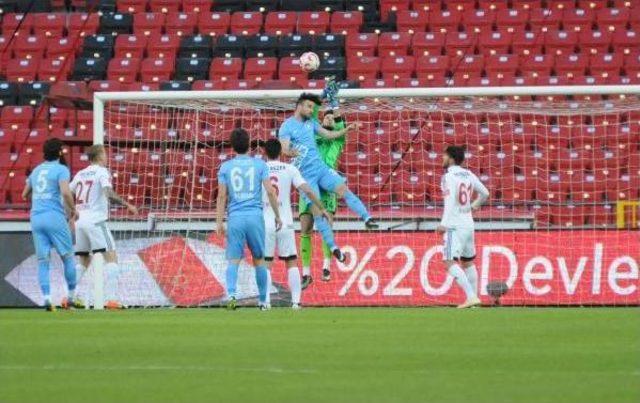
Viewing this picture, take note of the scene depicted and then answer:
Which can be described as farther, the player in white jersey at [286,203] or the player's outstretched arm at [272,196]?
the player in white jersey at [286,203]

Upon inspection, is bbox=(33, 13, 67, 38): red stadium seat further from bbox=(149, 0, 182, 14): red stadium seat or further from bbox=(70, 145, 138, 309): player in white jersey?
bbox=(70, 145, 138, 309): player in white jersey

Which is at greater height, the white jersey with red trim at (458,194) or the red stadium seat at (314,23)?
the red stadium seat at (314,23)

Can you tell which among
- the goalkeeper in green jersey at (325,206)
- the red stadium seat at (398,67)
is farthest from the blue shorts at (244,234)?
the red stadium seat at (398,67)

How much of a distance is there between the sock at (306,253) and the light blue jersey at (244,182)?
1.79 metres

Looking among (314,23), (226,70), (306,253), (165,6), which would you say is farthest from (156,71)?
(306,253)

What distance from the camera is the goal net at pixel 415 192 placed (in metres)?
20.4

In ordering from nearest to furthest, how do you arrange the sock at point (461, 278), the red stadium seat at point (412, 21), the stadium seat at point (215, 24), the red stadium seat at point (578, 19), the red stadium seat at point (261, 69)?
the sock at point (461, 278) < the red stadium seat at point (261, 69) < the red stadium seat at point (578, 19) < the red stadium seat at point (412, 21) < the stadium seat at point (215, 24)

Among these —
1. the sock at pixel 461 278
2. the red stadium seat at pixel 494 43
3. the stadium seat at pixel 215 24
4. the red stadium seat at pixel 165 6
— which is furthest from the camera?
the red stadium seat at pixel 165 6

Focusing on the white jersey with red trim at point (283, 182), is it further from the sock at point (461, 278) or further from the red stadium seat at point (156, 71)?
the red stadium seat at point (156, 71)

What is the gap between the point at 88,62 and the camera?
96.8ft

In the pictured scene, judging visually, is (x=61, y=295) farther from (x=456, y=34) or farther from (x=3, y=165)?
(x=456, y=34)

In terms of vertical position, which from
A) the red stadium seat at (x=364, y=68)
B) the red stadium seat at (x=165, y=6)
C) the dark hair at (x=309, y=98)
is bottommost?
the dark hair at (x=309, y=98)

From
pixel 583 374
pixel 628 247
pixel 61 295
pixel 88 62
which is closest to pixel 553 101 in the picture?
pixel 628 247

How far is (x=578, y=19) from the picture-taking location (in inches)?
1163
